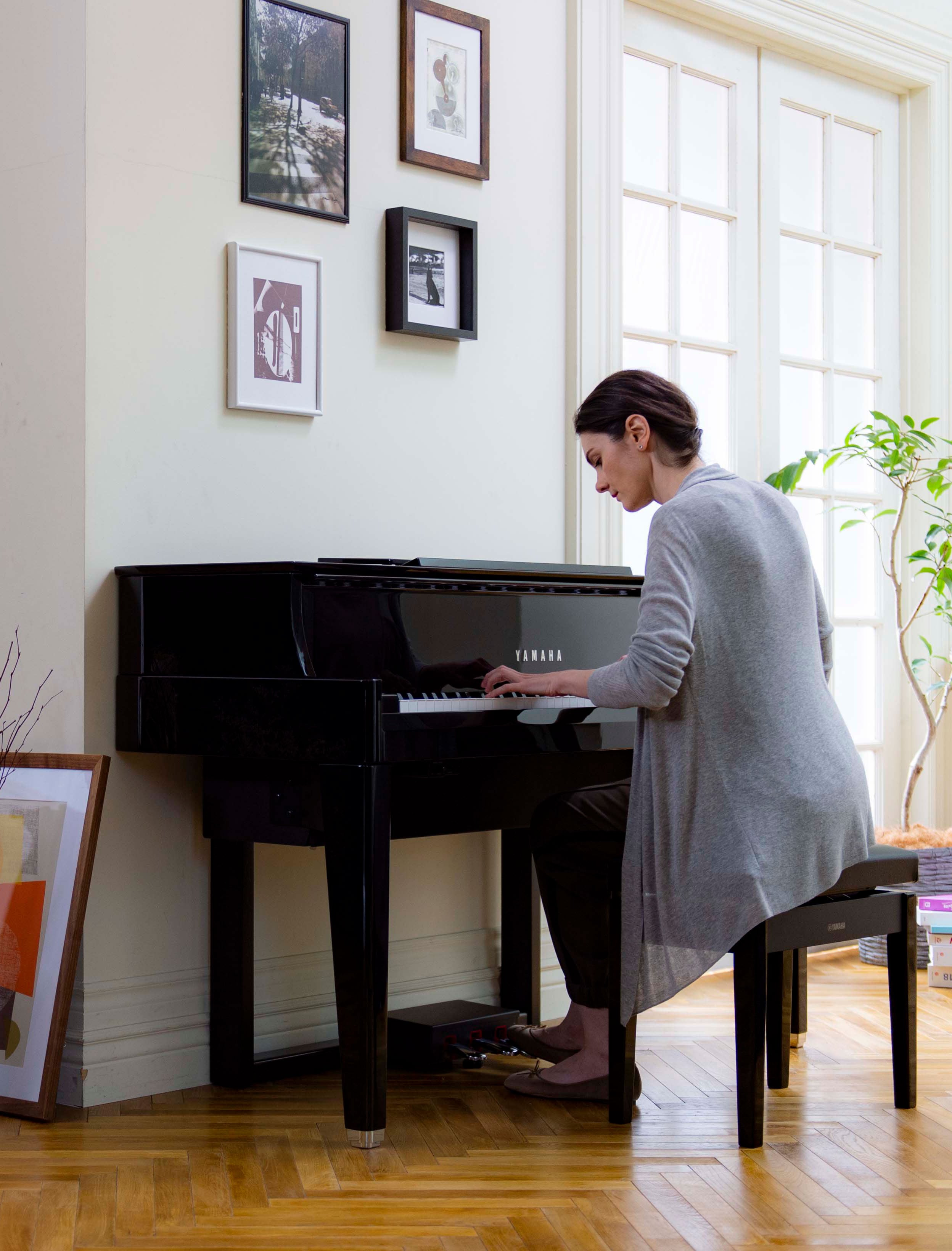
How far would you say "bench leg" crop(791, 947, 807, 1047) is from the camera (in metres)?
3.35

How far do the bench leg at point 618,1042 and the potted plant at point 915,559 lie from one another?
168 cm

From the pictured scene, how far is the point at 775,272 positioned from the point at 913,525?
1004 mm

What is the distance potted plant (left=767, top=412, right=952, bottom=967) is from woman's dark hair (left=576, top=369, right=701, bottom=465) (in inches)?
68.3

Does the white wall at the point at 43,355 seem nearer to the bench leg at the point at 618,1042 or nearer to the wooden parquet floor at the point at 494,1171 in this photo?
the wooden parquet floor at the point at 494,1171

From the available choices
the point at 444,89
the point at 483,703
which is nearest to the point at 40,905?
the point at 483,703

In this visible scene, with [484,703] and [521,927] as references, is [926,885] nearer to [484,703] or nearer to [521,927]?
[521,927]

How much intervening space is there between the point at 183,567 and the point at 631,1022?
1155 mm

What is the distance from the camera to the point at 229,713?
269 centimetres

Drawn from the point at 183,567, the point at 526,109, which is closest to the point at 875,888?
the point at 183,567

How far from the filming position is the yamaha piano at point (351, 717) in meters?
2.54

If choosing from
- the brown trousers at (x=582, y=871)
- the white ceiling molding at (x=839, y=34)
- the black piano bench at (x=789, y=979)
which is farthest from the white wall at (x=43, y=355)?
the white ceiling molding at (x=839, y=34)

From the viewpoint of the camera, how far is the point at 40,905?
2842mm

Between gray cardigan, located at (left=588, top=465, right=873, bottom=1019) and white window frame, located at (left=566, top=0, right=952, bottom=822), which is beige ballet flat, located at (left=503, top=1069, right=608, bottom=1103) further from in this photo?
white window frame, located at (left=566, top=0, right=952, bottom=822)

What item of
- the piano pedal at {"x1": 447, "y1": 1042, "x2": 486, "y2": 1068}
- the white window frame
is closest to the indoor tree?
the white window frame
